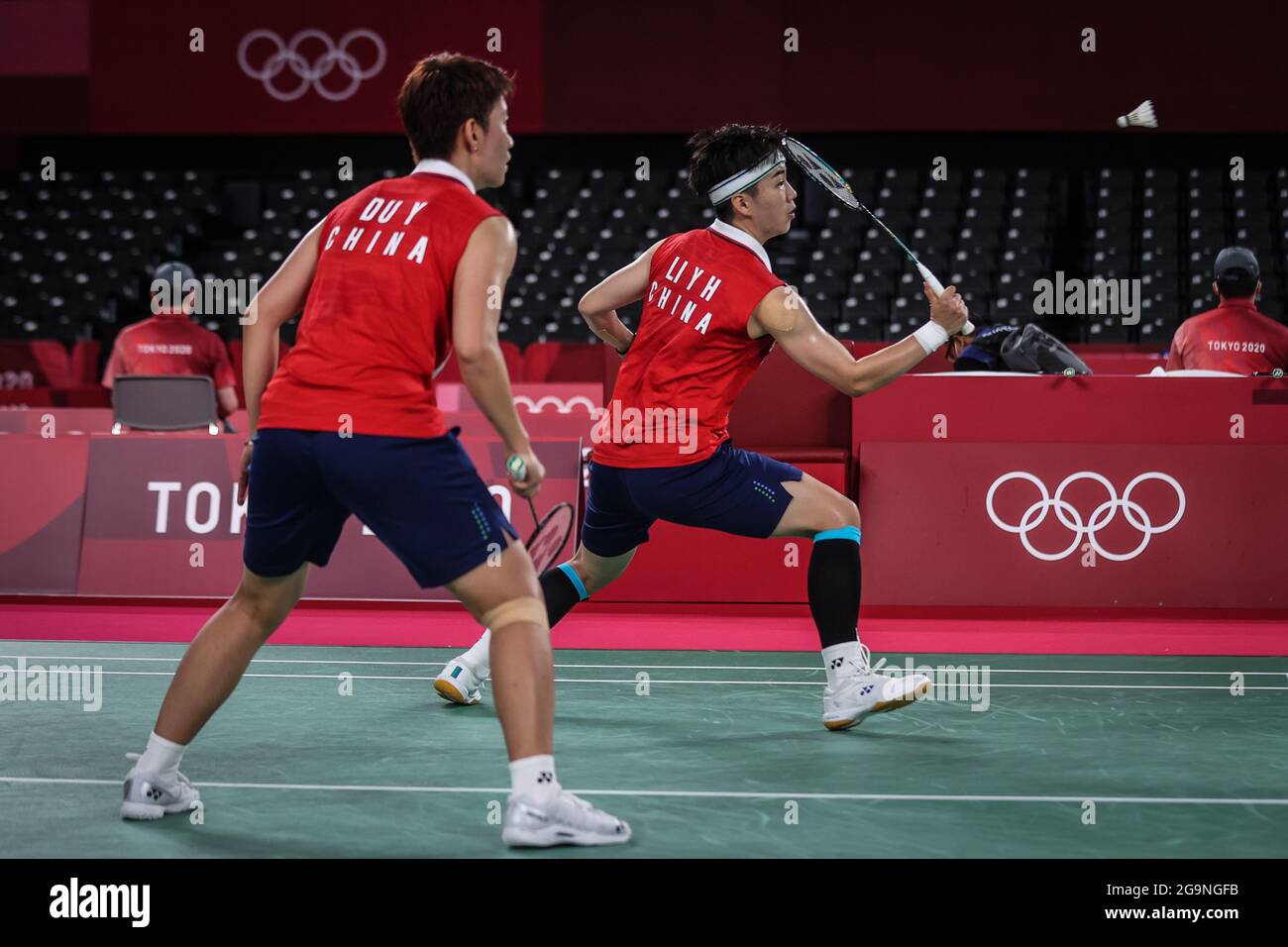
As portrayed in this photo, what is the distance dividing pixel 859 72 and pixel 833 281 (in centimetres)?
364

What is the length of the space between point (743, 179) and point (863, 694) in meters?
1.54

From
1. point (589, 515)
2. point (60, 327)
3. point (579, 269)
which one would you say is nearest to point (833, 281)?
point (579, 269)

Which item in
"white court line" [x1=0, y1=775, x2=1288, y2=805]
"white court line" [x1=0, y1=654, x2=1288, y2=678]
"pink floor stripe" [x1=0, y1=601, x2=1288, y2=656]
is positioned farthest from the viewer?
"pink floor stripe" [x1=0, y1=601, x2=1288, y2=656]

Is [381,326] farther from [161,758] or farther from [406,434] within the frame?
[161,758]

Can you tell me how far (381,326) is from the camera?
2879 mm

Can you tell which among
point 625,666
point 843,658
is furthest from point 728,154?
point 625,666

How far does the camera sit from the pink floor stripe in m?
5.80

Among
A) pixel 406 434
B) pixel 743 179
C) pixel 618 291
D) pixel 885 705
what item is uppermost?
pixel 743 179

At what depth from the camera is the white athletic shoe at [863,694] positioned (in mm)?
3984

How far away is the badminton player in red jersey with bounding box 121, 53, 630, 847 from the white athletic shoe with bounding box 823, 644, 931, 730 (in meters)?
1.36

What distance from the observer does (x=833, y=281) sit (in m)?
14.3
